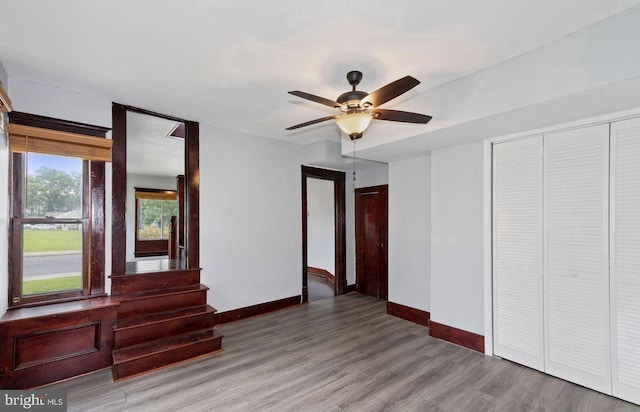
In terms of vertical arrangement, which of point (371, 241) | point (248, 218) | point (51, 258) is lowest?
point (371, 241)

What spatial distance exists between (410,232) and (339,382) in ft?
7.76

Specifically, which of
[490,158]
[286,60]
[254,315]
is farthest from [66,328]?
[490,158]

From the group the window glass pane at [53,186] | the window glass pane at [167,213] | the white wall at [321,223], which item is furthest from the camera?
the white wall at [321,223]

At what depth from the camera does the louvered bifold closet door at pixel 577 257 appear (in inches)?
98.0

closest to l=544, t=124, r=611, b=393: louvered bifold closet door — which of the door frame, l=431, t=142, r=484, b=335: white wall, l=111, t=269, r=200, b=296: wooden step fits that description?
l=431, t=142, r=484, b=335: white wall

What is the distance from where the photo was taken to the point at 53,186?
2.91 meters

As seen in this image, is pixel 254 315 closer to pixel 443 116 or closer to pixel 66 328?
pixel 66 328

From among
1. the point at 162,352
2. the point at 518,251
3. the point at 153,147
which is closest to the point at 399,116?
the point at 518,251

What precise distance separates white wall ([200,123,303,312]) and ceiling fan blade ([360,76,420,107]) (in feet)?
8.51

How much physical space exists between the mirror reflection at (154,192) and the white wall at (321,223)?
3.44 meters

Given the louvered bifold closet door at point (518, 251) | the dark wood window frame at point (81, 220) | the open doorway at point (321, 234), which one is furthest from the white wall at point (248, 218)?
the louvered bifold closet door at point (518, 251)

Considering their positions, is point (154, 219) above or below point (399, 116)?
below

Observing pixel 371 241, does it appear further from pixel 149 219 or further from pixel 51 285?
pixel 51 285

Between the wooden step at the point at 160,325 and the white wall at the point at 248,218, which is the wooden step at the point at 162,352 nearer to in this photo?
the wooden step at the point at 160,325
